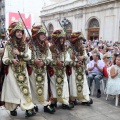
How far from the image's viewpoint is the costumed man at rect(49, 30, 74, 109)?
421cm

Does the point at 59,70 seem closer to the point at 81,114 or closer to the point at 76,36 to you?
the point at 76,36

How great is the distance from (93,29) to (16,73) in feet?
55.2

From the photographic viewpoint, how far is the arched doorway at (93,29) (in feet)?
63.6

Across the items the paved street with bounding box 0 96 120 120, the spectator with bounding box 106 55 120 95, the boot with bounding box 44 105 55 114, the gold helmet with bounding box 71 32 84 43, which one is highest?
the gold helmet with bounding box 71 32 84 43

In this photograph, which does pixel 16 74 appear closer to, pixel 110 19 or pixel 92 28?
pixel 110 19

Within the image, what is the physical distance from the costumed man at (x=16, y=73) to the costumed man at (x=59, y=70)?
656 millimetres

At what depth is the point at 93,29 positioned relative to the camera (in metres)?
19.7

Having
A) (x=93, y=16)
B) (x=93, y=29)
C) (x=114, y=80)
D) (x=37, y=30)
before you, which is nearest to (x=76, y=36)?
(x=37, y=30)

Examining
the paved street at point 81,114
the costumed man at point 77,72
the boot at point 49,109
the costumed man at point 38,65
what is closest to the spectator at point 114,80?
the paved street at point 81,114

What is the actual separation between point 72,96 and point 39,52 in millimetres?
1346

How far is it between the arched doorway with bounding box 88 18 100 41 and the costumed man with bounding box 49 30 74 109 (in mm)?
15556

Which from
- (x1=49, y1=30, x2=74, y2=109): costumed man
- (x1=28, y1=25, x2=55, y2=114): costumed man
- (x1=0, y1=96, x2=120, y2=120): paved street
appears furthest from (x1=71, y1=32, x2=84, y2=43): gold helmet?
(x1=0, y1=96, x2=120, y2=120): paved street

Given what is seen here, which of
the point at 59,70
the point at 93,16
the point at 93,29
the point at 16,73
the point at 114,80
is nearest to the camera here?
the point at 16,73

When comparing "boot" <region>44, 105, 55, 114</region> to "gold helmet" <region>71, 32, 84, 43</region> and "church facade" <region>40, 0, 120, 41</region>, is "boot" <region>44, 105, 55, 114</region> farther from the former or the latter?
"church facade" <region>40, 0, 120, 41</region>
